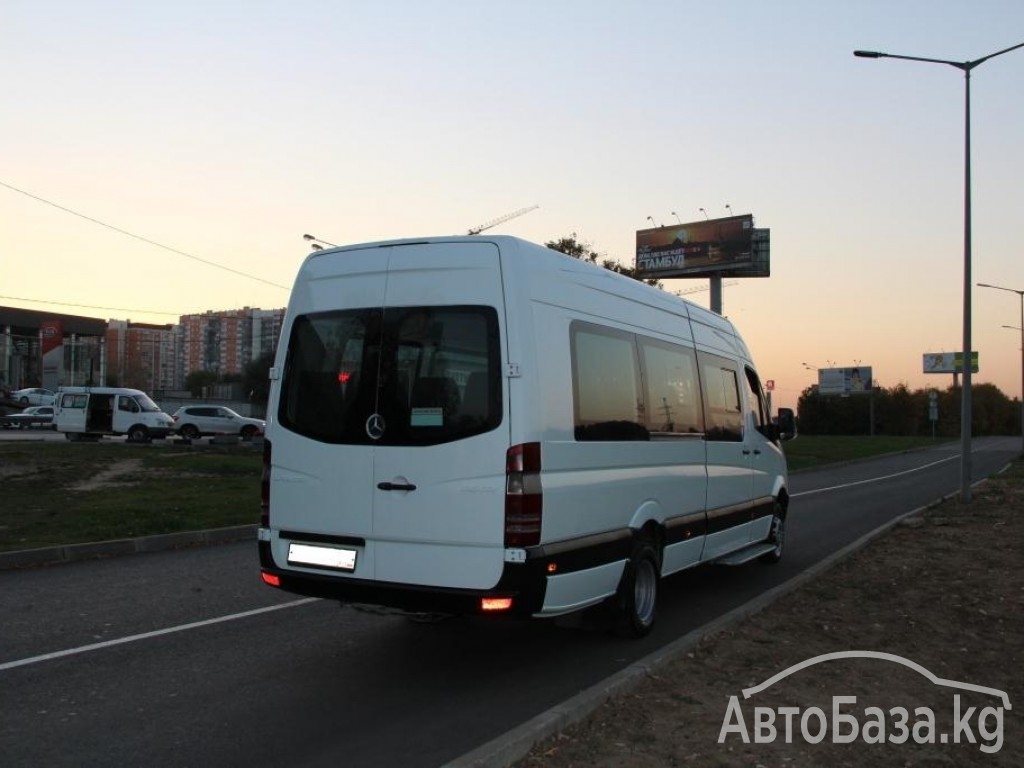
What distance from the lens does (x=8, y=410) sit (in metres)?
55.3

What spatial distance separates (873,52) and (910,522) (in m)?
8.83

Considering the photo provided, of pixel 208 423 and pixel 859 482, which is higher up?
pixel 208 423

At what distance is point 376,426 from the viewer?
5.56m

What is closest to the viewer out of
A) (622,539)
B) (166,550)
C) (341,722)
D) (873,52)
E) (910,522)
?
(341,722)

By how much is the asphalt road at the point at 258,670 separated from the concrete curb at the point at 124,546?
0.45 meters

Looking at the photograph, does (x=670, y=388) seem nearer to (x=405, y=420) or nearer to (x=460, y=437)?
(x=460, y=437)

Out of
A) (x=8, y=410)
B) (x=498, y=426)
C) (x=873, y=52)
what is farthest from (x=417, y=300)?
(x=8, y=410)

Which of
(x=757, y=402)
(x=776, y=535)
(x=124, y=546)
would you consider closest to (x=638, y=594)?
(x=757, y=402)

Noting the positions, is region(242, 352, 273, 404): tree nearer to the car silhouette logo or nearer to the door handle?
the car silhouette logo

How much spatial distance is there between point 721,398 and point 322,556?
465cm

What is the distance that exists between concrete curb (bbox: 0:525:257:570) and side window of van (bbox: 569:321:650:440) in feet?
24.5

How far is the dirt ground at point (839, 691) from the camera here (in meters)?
4.22

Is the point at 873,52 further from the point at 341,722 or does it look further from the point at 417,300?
the point at 341,722

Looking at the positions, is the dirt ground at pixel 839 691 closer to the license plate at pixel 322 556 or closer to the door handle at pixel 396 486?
the door handle at pixel 396 486
